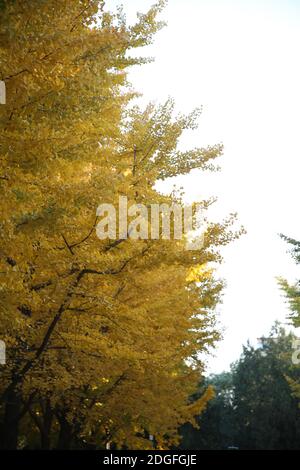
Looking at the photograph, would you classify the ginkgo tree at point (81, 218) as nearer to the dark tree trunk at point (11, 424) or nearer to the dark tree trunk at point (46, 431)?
the dark tree trunk at point (11, 424)

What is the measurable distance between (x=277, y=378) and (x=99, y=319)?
93.8ft

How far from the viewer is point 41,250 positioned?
6.27m

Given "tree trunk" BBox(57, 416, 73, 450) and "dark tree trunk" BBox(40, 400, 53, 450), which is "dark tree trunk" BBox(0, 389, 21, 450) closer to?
"dark tree trunk" BBox(40, 400, 53, 450)

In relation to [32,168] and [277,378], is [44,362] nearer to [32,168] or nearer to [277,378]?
[32,168]

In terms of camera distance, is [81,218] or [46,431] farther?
[46,431]

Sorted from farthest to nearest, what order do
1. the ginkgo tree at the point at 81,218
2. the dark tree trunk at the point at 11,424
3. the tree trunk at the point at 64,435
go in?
1. the tree trunk at the point at 64,435
2. the dark tree trunk at the point at 11,424
3. the ginkgo tree at the point at 81,218

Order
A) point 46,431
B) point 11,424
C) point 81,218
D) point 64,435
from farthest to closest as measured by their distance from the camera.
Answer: point 64,435, point 46,431, point 11,424, point 81,218

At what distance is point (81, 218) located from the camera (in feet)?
19.0

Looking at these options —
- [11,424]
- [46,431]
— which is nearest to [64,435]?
[46,431]

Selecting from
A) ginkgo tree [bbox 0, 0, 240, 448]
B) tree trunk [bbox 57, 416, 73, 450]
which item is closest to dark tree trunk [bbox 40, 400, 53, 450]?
tree trunk [bbox 57, 416, 73, 450]

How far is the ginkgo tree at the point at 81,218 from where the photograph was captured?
4363 millimetres

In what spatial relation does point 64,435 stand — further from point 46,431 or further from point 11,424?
point 11,424

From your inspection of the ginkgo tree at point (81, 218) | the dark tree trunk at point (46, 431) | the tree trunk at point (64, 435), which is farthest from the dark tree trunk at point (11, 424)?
the tree trunk at point (64, 435)

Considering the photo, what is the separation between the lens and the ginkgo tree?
14.3 ft
